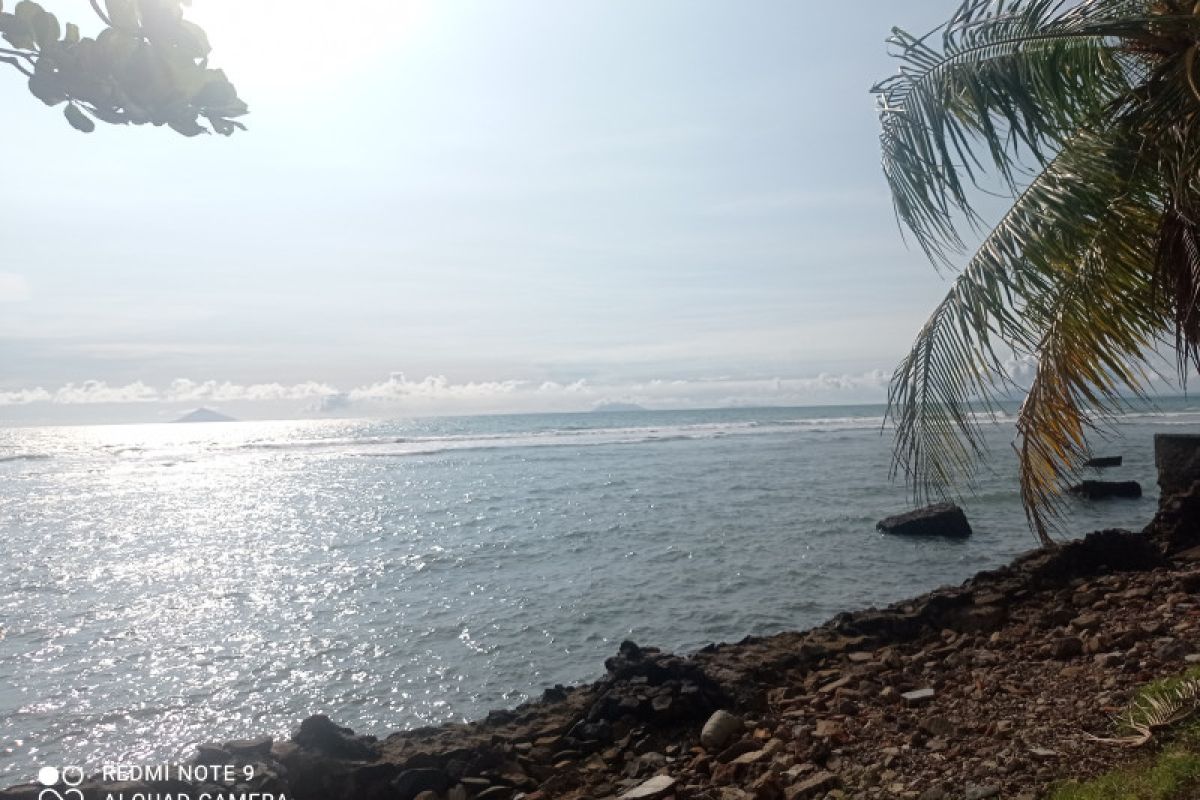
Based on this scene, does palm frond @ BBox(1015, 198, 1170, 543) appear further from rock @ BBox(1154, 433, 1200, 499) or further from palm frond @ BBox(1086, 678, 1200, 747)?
rock @ BBox(1154, 433, 1200, 499)

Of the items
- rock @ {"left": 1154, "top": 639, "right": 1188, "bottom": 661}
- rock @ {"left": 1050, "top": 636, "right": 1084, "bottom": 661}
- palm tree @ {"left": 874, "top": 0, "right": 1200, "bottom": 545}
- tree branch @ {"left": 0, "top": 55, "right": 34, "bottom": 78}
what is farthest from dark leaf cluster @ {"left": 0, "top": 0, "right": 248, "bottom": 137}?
rock @ {"left": 1050, "top": 636, "right": 1084, "bottom": 661}

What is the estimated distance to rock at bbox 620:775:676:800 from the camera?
5.36m

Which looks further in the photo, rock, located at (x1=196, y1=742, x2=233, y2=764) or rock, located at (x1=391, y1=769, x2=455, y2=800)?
rock, located at (x1=196, y1=742, x2=233, y2=764)

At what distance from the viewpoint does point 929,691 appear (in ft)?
21.4

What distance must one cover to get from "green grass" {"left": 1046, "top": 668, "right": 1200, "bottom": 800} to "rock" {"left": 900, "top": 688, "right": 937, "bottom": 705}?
7.29ft

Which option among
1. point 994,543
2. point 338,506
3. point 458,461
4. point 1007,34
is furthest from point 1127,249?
point 458,461

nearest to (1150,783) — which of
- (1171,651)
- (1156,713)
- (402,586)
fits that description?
(1156,713)

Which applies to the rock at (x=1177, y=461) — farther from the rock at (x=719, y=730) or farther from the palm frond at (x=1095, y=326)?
the rock at (x=719, y=730)

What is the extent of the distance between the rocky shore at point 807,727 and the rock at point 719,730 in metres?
0.01

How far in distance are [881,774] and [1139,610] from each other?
15.1 ft

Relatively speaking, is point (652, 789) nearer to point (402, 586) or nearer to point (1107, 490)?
point (402, 586)

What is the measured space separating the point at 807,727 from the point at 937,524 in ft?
36.7

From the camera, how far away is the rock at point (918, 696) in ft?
21.0

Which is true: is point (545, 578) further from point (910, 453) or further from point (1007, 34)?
point (1007, 34)
